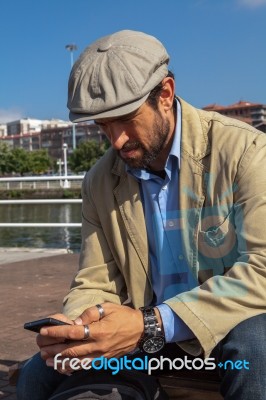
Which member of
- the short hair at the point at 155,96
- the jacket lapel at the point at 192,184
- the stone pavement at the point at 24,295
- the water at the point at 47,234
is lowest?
the water at the point at 47,234

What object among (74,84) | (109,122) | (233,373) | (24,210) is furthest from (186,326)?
(24,210)

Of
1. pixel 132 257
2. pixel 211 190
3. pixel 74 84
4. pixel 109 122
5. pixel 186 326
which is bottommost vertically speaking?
pixel 186 326

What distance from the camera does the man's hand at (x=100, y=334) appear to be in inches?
62.1

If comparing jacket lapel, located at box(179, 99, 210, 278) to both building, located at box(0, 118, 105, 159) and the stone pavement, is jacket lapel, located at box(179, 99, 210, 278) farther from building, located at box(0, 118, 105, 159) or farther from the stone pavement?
building, located at box(0, 118, 105, 159)

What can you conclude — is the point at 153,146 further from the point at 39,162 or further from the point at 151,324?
the point at 39,162

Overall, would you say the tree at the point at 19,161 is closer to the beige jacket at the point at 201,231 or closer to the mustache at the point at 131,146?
the beige jacket at the point at 201,231

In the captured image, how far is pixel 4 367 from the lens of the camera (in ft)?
10.8

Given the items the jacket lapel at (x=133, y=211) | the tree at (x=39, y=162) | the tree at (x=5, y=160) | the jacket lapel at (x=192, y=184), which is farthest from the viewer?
the tree at (x=39, y=162)

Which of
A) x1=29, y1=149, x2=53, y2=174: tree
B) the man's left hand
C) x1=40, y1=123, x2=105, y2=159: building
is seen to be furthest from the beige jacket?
x1=40, y1=123, x2=105, y2=159: building

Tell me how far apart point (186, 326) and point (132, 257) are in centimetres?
38

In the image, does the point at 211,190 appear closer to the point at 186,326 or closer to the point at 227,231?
the point at 227,231

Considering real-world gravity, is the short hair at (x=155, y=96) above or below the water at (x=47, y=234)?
above

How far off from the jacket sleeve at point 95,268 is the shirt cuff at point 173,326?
1.25 feet

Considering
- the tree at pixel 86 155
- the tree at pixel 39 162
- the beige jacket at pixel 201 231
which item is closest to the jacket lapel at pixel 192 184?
the beige jacket at pixel 201 231
